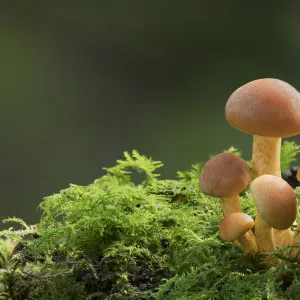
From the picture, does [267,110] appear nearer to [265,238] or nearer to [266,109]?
[266,109]

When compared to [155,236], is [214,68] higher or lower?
higher

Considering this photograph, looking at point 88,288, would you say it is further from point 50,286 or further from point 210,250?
point 210,250

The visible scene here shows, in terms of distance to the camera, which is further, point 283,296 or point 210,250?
point 210,250

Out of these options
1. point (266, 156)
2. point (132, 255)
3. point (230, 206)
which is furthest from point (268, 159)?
point (132, 255)

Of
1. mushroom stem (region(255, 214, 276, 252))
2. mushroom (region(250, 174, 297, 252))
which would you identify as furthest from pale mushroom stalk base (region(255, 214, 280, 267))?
mushroom (region(250, 174, 297, 252))

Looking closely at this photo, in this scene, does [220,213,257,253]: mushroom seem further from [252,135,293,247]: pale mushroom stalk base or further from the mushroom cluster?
[252,135,293,247]: pale mushroom stalk base

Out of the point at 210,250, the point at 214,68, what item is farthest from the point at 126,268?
the point at 214,68

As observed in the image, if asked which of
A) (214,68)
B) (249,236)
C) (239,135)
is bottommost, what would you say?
(249,236)
